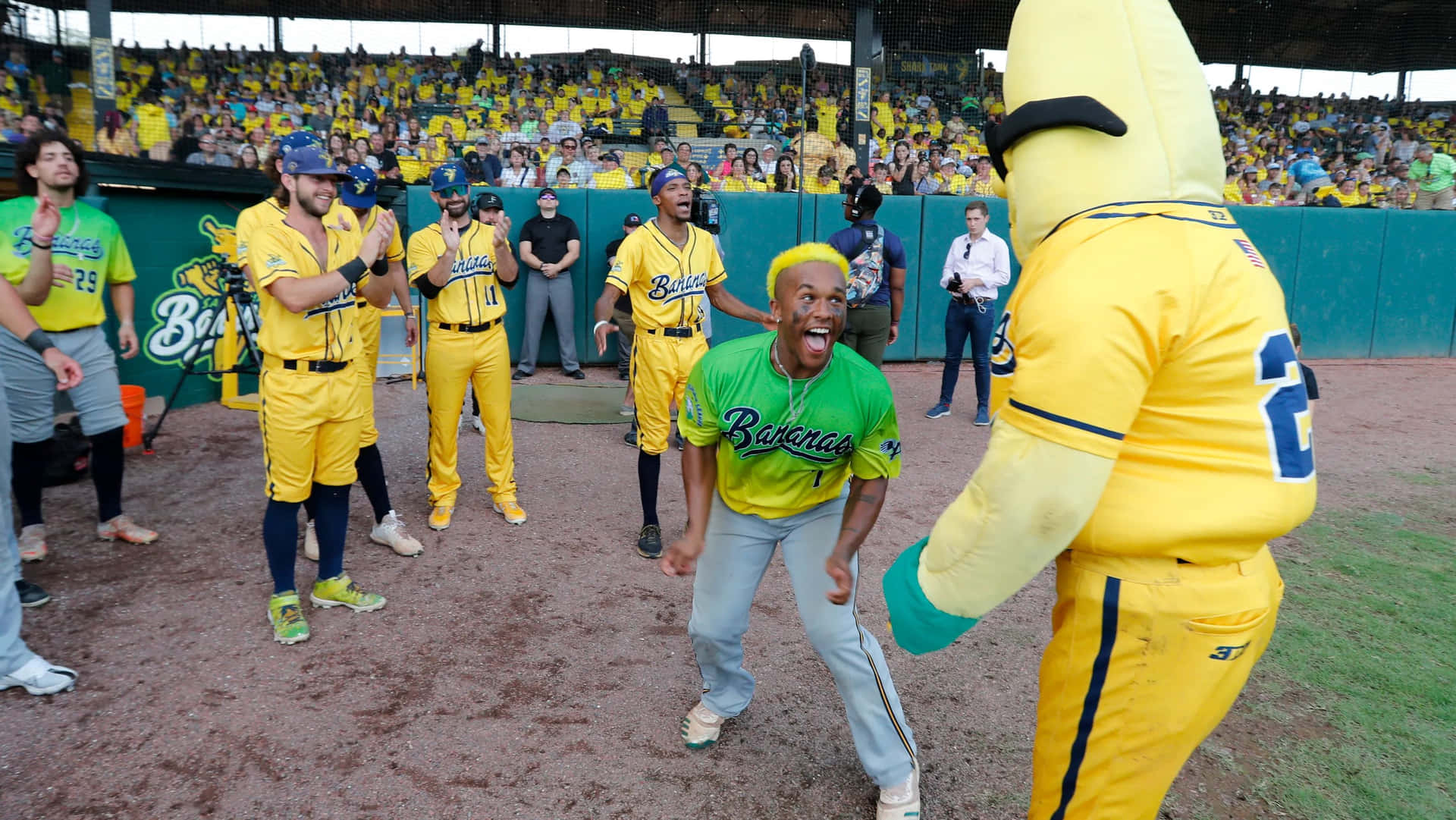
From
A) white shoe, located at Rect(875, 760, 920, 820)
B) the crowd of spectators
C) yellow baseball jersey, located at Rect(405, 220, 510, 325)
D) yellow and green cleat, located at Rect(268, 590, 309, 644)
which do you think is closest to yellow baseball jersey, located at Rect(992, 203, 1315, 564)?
white shoe, located at Rect(875, 760, 920, 820)

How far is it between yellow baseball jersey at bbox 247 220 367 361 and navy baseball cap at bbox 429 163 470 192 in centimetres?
132

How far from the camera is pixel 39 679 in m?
3.65

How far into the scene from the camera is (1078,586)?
1.88 meters

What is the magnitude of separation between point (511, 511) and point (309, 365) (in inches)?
76.0

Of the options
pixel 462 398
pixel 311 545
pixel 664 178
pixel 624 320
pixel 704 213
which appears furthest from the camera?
pixel 624 320

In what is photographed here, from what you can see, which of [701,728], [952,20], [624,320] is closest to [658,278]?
[701,728]

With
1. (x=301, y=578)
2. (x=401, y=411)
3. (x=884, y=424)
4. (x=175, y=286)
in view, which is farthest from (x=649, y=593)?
(x=175, y=286)

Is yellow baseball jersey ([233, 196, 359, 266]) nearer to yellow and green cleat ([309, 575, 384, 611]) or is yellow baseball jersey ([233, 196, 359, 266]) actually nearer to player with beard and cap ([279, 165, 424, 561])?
player with beard and cap ([279, 165, 424, 561])

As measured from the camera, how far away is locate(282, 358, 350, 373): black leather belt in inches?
166

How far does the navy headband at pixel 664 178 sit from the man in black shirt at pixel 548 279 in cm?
518

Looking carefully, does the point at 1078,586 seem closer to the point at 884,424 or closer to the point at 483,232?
the point at 884,424

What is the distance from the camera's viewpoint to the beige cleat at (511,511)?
19.1 ft

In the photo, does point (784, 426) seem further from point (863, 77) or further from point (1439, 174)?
point (1439, 174)

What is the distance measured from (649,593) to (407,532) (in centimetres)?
172
